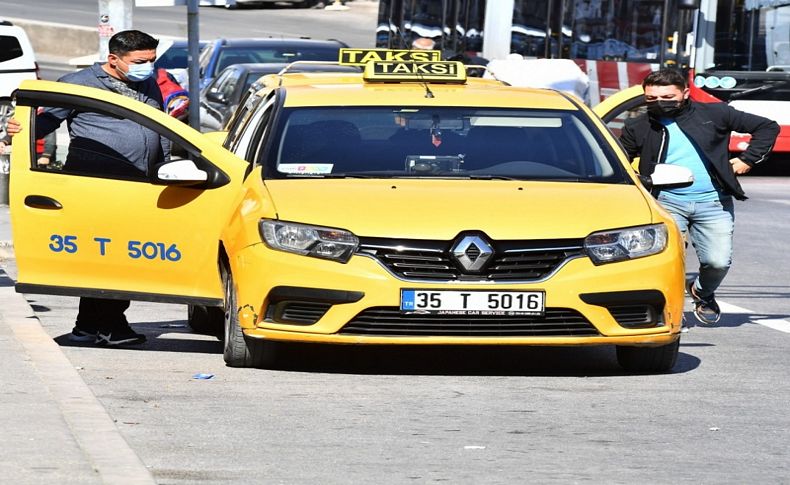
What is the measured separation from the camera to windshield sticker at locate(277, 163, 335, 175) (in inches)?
363

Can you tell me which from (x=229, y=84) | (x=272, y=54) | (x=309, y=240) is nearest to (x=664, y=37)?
(x=272, y=54)

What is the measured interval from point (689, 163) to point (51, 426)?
17.1 feet

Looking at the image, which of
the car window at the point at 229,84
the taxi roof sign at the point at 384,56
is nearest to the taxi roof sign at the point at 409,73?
the taxi roof sign at the point at 384,56

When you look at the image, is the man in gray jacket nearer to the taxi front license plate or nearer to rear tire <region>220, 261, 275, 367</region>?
rear tire <region>220, 261, 275, 367</region>

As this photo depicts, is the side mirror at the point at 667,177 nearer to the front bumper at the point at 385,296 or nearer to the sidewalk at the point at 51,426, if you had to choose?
the front bumper at the point at 385,296

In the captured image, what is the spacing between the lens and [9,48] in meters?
27.9

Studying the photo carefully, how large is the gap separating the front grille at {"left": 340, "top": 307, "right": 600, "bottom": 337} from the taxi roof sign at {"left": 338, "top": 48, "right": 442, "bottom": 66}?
9.14 feet

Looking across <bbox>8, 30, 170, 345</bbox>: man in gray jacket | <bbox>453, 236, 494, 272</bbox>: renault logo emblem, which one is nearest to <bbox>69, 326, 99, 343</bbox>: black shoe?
<bbox>8, 30, 170, 345</bbox>: man in gray jacket

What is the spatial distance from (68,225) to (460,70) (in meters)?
2.49

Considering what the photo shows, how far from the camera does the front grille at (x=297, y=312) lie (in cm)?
854

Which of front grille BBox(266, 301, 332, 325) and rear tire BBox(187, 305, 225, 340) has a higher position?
front grille BBox(266, 301, 332, 325)

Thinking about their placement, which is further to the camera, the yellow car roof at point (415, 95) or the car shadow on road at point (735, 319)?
the car shadow on road at point (735, 319)

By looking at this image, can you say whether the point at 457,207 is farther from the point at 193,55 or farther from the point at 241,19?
the point at 241,19

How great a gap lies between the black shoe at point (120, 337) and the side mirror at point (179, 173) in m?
1.13
